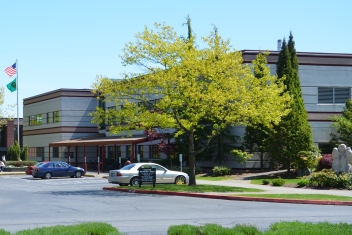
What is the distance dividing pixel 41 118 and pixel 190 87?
4724cm

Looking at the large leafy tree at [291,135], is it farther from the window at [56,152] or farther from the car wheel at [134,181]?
the window at [56,152]

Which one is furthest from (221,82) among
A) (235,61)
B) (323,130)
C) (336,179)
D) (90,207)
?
(323,130)

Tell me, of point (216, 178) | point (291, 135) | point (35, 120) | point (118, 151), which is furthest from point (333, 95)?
point (35, 120)

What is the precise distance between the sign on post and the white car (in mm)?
2233

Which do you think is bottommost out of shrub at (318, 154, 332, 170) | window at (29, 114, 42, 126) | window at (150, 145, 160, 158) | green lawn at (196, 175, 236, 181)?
green lawn at (196, 175, 236, 181)

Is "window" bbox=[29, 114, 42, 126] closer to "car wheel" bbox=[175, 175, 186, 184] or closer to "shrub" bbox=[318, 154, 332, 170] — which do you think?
"car wheel" bbox=[175, 175, 186, 184]

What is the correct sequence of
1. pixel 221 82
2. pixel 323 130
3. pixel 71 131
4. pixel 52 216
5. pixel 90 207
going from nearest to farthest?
pixel 52 216, pixel 90 207, pixel 221 82, pixel 323 130, pixel 71 131

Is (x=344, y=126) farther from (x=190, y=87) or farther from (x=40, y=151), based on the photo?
(x=40, y=151)

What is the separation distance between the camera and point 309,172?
131ft

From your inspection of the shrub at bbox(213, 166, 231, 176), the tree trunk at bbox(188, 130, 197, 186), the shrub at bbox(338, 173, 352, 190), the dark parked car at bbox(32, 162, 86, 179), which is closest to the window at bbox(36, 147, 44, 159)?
the dark parked car at bbox(32, 162, 86, 179)

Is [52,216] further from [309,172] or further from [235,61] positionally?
[309,172]

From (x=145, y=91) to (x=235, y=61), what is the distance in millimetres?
4700

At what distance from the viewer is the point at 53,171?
47.2m

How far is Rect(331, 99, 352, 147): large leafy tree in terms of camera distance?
4303cm
